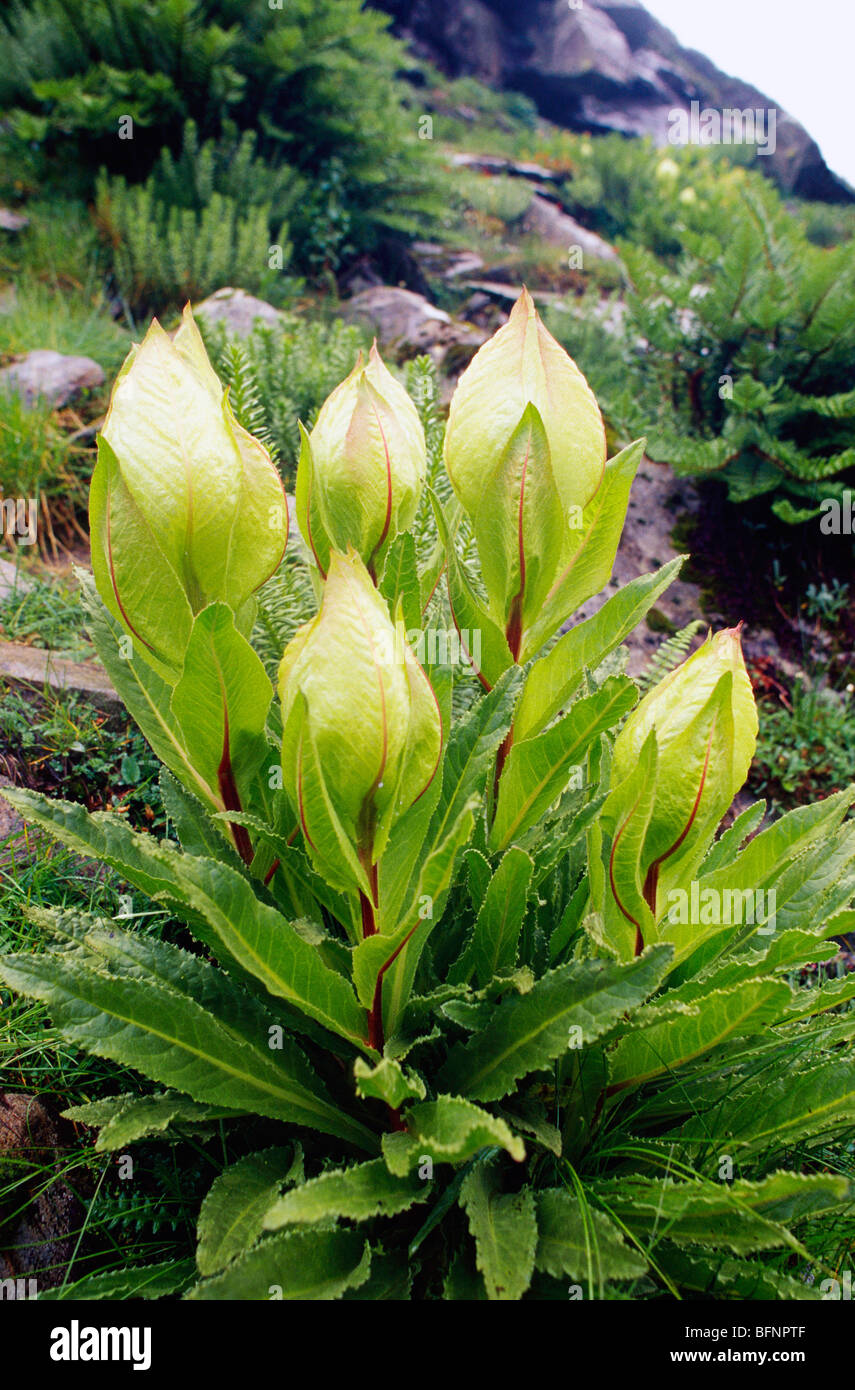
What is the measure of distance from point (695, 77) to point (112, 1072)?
1151 inches

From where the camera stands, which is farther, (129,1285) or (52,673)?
(52,673)

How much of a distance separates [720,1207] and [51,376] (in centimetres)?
461

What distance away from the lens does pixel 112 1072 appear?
164cm

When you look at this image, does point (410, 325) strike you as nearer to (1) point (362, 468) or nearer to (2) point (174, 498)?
(1) point (362, 468)

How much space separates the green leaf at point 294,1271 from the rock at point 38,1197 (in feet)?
1.59

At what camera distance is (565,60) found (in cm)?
2014

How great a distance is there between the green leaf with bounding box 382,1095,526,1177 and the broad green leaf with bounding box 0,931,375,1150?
192 millimetres

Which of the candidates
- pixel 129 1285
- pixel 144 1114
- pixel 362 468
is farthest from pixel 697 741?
pixel 129 1285

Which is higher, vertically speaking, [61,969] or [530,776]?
[530,776]

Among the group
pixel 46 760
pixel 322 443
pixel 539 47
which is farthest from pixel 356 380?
pixel 539 47

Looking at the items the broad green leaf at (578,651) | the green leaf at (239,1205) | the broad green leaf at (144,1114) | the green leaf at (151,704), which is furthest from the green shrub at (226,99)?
the green leaf at (239,1205)

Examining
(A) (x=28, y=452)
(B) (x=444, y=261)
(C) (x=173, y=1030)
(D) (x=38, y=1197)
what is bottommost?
(D) (x=38, y=1197)

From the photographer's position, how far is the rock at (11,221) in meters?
6.81

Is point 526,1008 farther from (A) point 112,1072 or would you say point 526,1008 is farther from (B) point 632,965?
(A) point 112,1072
